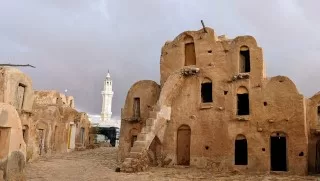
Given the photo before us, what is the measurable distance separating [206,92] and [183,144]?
12.3ft

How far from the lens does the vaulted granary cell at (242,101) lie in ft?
67.1

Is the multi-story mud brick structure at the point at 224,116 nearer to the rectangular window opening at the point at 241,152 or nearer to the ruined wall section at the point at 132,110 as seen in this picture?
the rectangular window opening at the point at 241,152

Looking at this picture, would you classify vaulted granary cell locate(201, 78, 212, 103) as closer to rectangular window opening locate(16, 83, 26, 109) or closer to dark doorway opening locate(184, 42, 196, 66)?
dark doorway opening locate(184, 42, 196, 66)

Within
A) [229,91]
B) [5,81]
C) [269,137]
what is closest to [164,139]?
[229,91]

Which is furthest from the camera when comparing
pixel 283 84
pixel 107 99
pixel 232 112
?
pixel 107 99

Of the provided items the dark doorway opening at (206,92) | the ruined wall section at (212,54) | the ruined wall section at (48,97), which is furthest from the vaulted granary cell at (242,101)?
the ruined wall section at (48,97)

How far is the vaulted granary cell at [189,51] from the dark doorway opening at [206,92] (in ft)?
6.12

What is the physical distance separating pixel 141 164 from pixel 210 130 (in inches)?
200

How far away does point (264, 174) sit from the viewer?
17.8 metres

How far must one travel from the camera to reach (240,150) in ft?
66.2

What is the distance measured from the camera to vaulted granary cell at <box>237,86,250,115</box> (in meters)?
20.5

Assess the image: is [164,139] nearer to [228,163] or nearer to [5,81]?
[228,163]

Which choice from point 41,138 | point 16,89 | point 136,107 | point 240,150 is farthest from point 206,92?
point 41,138

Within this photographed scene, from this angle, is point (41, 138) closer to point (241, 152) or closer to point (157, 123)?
point (157, 123)
